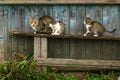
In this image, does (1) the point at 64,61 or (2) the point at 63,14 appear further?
(2) the point at 63,14

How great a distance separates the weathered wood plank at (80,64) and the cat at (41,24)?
64 centimetres

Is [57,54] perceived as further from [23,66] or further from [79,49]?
[23,66]

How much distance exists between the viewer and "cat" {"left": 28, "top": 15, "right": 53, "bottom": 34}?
980 cm

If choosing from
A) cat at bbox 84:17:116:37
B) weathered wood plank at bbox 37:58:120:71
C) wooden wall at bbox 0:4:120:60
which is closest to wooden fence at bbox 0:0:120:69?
wooden wall at bbox 0:4:120:60

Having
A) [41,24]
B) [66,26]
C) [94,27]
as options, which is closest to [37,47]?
[41,24]

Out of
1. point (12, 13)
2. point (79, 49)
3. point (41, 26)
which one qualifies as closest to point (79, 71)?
point (79, 49)

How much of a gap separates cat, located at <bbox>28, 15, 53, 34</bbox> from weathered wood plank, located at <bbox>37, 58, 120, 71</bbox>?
64 centimetres

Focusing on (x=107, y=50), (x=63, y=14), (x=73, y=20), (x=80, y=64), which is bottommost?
(x=80, y=64)

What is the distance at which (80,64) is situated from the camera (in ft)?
31.7

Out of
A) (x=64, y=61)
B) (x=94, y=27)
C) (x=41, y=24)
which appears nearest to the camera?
(x=94, y=27)

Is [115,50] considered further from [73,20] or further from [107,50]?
[73,20]

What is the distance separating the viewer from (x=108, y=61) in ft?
31.4

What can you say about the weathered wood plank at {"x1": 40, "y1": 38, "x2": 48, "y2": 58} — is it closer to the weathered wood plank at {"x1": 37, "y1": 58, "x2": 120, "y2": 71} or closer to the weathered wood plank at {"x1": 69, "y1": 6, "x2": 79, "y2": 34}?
the weathered wood plank at {"x1": 37, "y1": 58, "x2": 120, "y2": 71}

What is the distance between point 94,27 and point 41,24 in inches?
46.1
